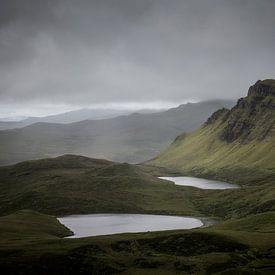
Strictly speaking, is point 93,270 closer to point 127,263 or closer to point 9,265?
point 127,263

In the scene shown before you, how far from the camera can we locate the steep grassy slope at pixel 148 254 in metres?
101

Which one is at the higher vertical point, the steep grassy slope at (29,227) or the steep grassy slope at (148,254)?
the steep grassy slope at (148,254)

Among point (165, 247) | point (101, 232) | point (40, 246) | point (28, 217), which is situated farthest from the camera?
point (28, 217)

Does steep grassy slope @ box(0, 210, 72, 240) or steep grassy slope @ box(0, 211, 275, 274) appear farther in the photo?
steep grassy slope @ box(0, 210, 72, 240)

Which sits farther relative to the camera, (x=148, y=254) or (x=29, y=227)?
(x=29, y=227)

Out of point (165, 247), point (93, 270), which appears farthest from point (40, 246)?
point (165, 247)

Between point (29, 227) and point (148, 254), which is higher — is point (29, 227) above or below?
below

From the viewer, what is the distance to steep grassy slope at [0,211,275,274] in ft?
331

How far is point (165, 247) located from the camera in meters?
122

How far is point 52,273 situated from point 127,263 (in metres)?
16.0

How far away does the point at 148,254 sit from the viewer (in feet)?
371

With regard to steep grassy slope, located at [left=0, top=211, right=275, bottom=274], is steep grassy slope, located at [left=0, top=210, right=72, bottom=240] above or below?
below

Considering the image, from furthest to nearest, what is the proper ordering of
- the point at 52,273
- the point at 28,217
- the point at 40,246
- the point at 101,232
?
1. the point at 28,217
2. the point at 101,232
3. the point at 40,246
4. the point at 52,273

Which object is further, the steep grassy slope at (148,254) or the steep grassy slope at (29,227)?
the steep grassy slope at (29,227)
